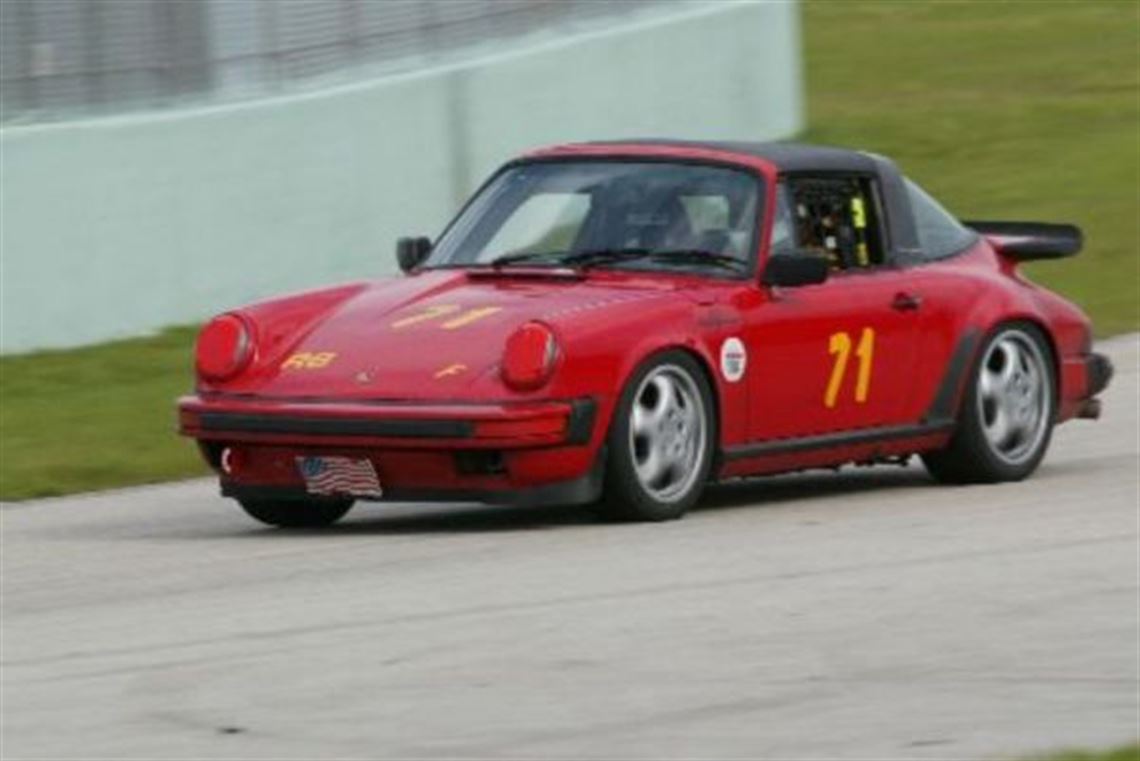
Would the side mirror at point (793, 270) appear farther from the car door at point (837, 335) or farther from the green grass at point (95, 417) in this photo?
the green grass at point (95, 417)

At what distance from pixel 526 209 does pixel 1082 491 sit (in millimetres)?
2281

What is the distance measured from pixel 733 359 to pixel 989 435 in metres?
1.54

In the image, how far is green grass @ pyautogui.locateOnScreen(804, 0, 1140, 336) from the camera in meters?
23.3

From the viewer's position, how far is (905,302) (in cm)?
1342

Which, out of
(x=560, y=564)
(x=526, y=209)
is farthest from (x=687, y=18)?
(x=560, y=564)

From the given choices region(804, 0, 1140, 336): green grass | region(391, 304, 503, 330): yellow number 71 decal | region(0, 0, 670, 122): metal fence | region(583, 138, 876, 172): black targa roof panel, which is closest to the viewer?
region(391, 304, 503, 330): yellow number 71 decal

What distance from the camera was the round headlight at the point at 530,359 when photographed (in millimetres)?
11883

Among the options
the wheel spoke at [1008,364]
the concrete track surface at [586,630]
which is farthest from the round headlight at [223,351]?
the wheel spoke at [1008,364]

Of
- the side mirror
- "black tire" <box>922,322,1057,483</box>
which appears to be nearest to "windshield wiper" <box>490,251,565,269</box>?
the side mirror

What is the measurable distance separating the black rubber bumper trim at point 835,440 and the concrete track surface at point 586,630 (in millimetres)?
224

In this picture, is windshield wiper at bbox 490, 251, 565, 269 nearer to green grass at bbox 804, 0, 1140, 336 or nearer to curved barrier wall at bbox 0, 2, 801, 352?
curved barrier wall at bbox 0, 2, 801, 352

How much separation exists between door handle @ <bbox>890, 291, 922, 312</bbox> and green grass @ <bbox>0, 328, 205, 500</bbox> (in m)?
3.20

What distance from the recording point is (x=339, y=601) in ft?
34.6

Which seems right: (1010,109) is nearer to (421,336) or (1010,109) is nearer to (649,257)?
(649,257)
